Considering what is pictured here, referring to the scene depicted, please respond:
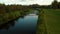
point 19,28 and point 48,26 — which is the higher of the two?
point 48,26

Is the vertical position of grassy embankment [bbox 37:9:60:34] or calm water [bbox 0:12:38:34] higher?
grassy embankment [bbox 37:9:60:34]

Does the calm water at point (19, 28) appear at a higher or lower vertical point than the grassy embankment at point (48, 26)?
lower

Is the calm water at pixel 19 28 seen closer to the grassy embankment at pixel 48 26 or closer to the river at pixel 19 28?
the river at pixel 19 28

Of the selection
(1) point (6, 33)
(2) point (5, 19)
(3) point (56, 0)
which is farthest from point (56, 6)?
(1) point (6, 33)

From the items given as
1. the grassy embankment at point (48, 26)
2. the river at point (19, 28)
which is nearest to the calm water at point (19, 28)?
the river at point (19, 28)

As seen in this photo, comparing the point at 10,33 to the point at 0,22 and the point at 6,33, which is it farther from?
the point at 0,22

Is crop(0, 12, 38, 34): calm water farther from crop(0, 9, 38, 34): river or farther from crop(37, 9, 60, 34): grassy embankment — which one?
crop(37, 9, 60, 34): grassy embankment

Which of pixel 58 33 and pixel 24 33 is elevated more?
pixel 58 33

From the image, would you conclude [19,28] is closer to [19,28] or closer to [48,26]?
[19,28]

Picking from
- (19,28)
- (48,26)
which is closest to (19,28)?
(19,28)

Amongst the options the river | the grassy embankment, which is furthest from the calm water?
the grassy embankment

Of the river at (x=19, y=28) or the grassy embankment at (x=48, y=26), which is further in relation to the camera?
the river at (x=19, y=28)
